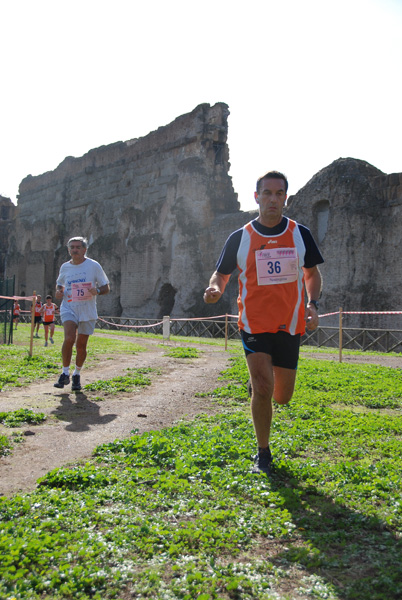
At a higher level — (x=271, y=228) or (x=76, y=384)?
(x=271, y=228)

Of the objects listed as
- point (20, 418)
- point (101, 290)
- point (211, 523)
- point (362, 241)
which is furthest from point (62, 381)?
point (362, 241)

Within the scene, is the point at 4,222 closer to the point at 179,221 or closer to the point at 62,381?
the point at 179,221

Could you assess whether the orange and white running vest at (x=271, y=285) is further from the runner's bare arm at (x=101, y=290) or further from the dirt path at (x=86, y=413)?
the runner's bare arm at (x=101, y=290)

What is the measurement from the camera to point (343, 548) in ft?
7.88

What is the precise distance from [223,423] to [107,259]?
3146cm

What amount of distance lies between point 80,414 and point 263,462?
2.43 meters

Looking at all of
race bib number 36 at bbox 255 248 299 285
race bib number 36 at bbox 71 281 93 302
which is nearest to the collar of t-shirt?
race bib number 36 at bbox 255 248 299 285

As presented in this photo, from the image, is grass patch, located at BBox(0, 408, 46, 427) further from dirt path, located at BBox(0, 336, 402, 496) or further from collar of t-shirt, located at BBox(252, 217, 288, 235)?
collar of t-shirt, located at BBox(252, 217, 288, 235)

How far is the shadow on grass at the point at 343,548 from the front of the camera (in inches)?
81.0

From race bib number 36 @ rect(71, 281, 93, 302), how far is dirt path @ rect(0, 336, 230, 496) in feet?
3.75

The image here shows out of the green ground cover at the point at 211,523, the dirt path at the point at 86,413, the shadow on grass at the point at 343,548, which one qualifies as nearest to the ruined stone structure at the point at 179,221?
the dirt path at the point at 86,413

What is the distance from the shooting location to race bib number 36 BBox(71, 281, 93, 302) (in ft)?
22.6

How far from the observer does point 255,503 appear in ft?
9.58

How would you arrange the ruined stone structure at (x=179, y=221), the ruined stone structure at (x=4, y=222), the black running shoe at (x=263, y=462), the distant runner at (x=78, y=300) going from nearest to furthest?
the black running shoe at (x=263, y=462) → the distant runner at (x=78, y=300) → the ruined stone structure at (x=179, y=221) → the ruined stone structure at (x=4, y=222)
